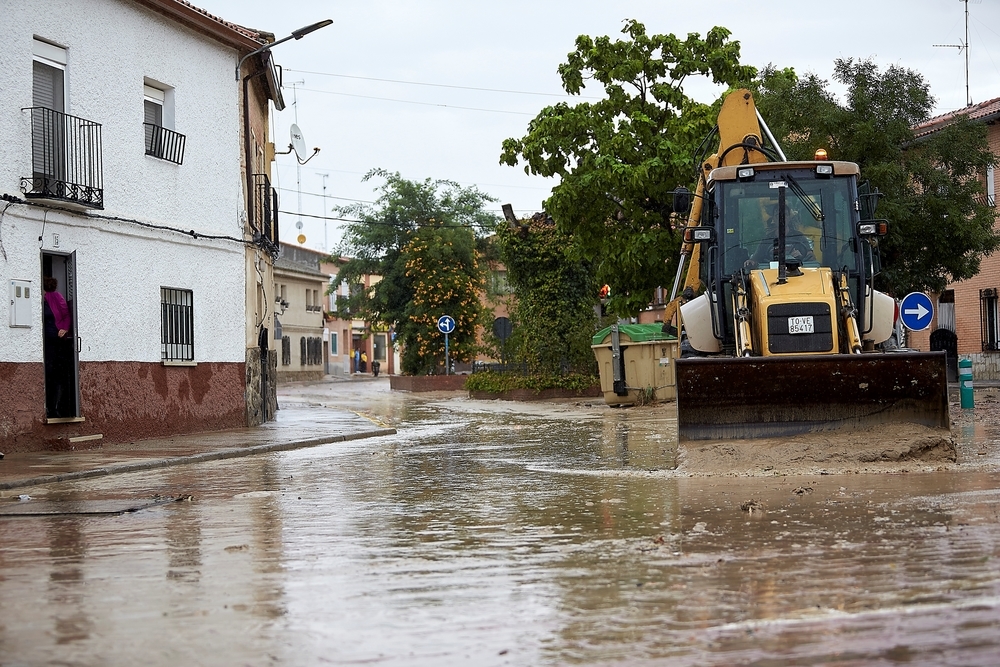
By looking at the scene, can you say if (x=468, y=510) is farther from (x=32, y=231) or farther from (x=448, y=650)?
(x=32, y=231)

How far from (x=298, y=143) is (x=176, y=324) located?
33.7 ft

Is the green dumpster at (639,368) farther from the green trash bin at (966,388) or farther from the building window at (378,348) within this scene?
the building window at (378,348)

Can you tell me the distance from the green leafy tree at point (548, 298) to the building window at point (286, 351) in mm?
33346

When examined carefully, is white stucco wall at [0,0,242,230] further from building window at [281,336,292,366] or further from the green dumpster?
building window at [281,336,292,366]

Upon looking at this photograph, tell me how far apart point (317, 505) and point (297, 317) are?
207 feet

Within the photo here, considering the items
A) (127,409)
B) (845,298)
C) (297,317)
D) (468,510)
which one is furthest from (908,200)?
(297,317)

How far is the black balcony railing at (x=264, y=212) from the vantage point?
24.2 metres

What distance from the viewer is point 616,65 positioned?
29859 mm

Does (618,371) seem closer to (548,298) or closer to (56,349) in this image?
(548,298)

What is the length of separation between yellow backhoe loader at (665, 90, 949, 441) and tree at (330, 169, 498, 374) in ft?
117

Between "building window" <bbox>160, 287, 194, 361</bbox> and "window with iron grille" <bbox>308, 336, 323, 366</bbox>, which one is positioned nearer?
"building window" <bbox>160, 287, 194, 361</bbox>

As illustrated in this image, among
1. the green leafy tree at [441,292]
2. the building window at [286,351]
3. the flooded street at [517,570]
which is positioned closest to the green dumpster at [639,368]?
the flooded street at [517,570]

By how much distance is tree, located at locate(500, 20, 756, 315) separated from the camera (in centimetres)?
2914

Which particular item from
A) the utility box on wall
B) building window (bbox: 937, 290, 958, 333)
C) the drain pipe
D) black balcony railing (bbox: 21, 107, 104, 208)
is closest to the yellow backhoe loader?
black balcony railing (bbox: 21, 107, 104, 208)
